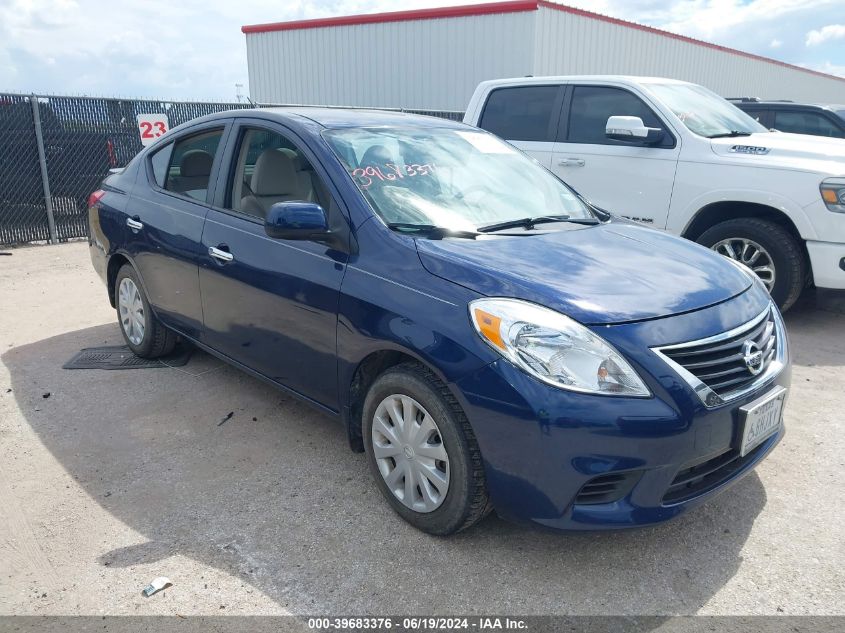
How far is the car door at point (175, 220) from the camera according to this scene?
13.6 ft

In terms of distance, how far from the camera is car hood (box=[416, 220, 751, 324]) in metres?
2.62

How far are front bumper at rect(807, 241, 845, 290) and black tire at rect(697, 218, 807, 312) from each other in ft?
0.41

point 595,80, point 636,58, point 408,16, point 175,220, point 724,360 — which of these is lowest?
point 724,360

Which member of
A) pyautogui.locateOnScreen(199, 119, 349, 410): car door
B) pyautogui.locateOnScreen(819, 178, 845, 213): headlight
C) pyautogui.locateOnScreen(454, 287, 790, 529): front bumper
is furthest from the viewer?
pyautogui.locateOnScreen(819, 178, 845, 213): headlight

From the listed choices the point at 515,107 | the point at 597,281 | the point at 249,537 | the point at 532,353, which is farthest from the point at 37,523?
the point at 515,107

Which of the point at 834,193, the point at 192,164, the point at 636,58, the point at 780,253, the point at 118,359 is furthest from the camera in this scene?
the point at 636,58

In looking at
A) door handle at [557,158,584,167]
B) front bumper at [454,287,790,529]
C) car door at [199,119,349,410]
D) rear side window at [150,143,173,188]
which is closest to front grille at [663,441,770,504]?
front bumper at [454,287,790,529]

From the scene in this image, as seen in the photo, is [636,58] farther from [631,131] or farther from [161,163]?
[161,163]

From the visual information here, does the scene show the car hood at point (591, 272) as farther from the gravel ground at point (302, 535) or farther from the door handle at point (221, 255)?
the door handle at point (221, 255)

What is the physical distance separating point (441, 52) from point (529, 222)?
14733 millimetres

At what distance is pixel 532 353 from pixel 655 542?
109 cm

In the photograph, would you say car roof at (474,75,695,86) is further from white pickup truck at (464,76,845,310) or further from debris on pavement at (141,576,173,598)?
debris on pavement at (141,576,173,598)

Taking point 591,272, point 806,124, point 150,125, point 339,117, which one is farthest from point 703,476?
point 150,125

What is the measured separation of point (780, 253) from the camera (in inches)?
220
